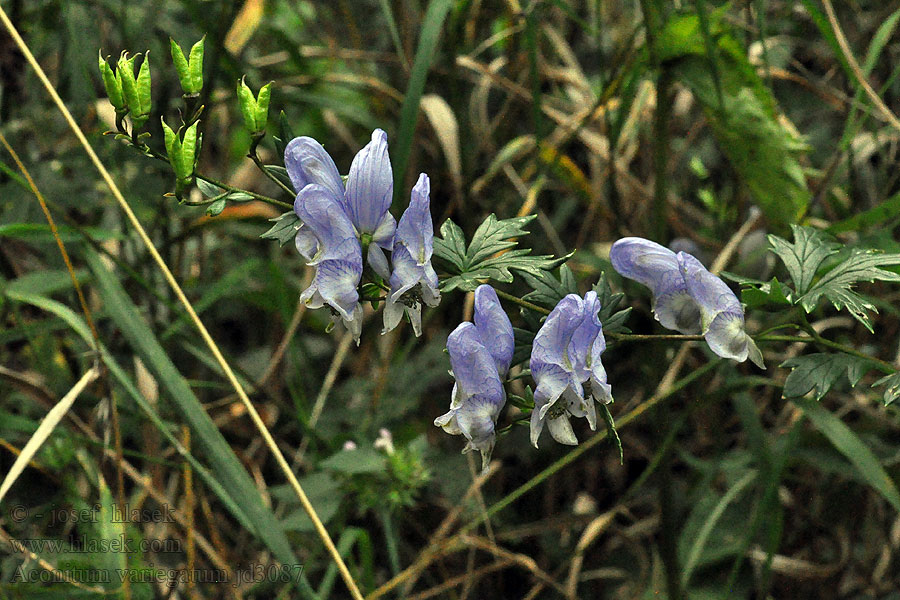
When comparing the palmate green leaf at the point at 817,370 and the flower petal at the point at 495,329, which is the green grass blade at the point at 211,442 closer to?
the flower petal at the point at 495,329

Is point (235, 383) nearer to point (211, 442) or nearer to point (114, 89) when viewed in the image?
point (211, 442)

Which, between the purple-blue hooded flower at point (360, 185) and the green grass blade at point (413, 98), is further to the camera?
the green grass blade at point (413, 98)

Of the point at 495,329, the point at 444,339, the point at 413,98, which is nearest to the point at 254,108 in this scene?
the point at 495,329

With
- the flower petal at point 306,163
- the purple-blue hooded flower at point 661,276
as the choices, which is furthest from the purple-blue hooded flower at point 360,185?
the purple-blue hooded flower at point 661,276

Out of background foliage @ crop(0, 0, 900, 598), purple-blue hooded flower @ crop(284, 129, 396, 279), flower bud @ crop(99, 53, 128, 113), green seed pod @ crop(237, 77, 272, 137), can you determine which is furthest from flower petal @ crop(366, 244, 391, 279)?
background foliage @ crop(0, 0, 900, 598)

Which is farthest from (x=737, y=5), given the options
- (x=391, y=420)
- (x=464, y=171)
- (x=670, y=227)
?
(x=391, y=420)

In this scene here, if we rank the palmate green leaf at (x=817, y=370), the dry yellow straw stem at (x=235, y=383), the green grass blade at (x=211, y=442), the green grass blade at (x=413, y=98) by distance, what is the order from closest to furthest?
the palmate green leaf at (x=817, y=370), the dry yellow straw stem at (x=235, y=383), the green grass blade at (x=211, y=442), the green grass blade at (x=413, y=98)

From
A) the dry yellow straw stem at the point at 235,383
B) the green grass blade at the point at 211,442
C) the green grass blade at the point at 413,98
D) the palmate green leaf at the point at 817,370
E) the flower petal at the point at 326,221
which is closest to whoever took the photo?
the flower petal at the point at 326,221

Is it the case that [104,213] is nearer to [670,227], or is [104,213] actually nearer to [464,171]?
[464,171]

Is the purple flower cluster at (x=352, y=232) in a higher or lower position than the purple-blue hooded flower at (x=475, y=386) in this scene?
higher
